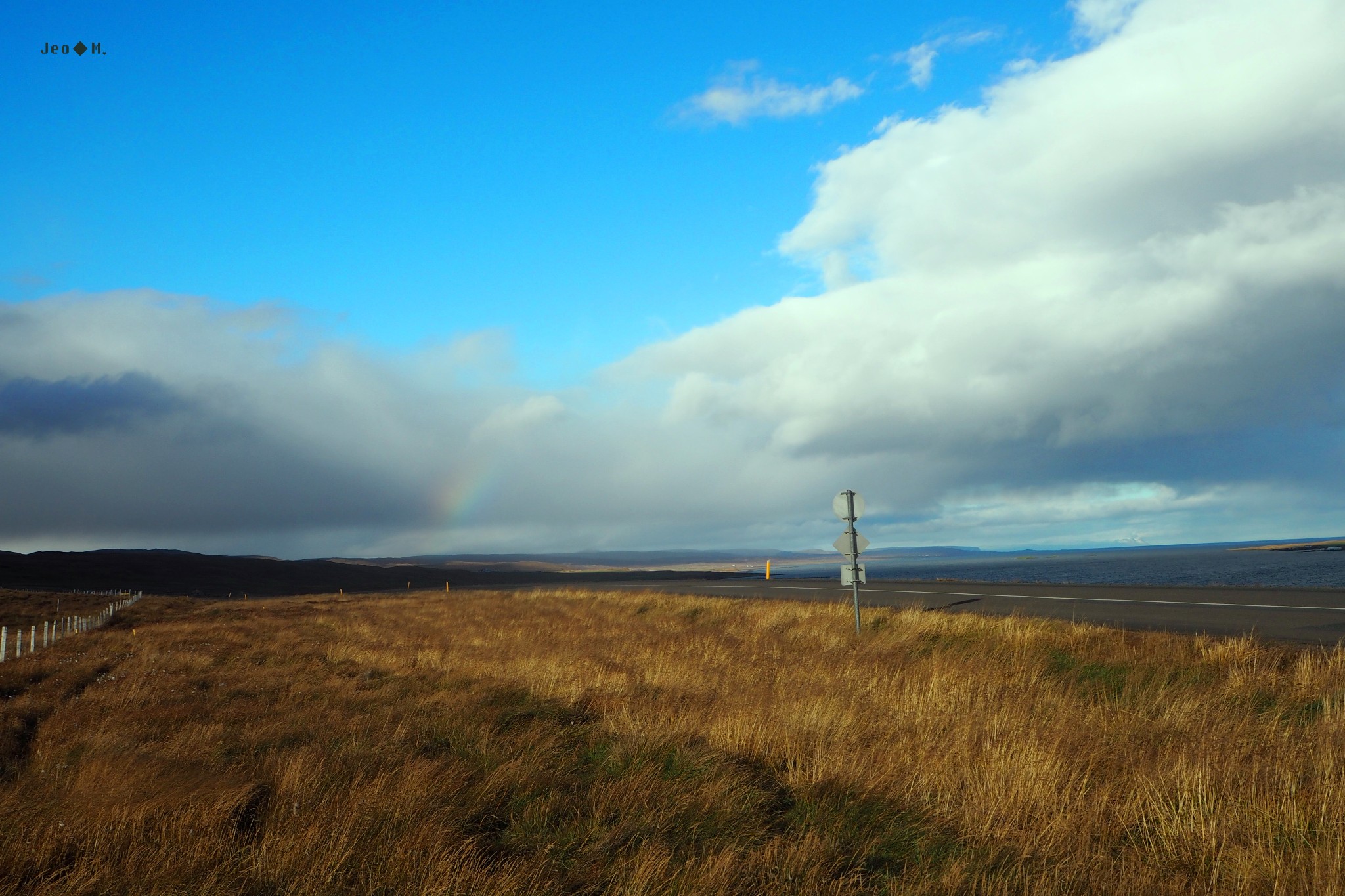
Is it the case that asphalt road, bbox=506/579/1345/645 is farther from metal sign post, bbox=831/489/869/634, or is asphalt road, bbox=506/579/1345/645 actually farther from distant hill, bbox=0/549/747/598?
distant hill, bbox=0/549/747/598

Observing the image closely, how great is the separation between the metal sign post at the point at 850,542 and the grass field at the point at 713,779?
3.13m

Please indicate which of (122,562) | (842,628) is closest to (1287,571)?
(842,628)

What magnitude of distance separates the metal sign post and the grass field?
10.3 feet

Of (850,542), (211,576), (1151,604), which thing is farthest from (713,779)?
(211,576)

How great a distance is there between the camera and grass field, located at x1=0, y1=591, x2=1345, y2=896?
480cm

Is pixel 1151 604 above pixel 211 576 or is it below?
above

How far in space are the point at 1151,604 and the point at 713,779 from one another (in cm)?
2066

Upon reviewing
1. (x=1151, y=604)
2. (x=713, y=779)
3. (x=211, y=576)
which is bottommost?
(x=211, y=576)

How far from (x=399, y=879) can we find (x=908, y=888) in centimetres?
310

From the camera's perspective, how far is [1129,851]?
17.1 ft

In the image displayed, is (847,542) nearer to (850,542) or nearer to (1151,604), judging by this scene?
(850,542)

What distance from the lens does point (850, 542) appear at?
16641 millimetres

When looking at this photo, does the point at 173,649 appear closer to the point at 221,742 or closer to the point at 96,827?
the point at 221,742

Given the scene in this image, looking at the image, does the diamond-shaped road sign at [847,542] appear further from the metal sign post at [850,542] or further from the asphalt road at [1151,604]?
the asphalt road at [1151,604]
